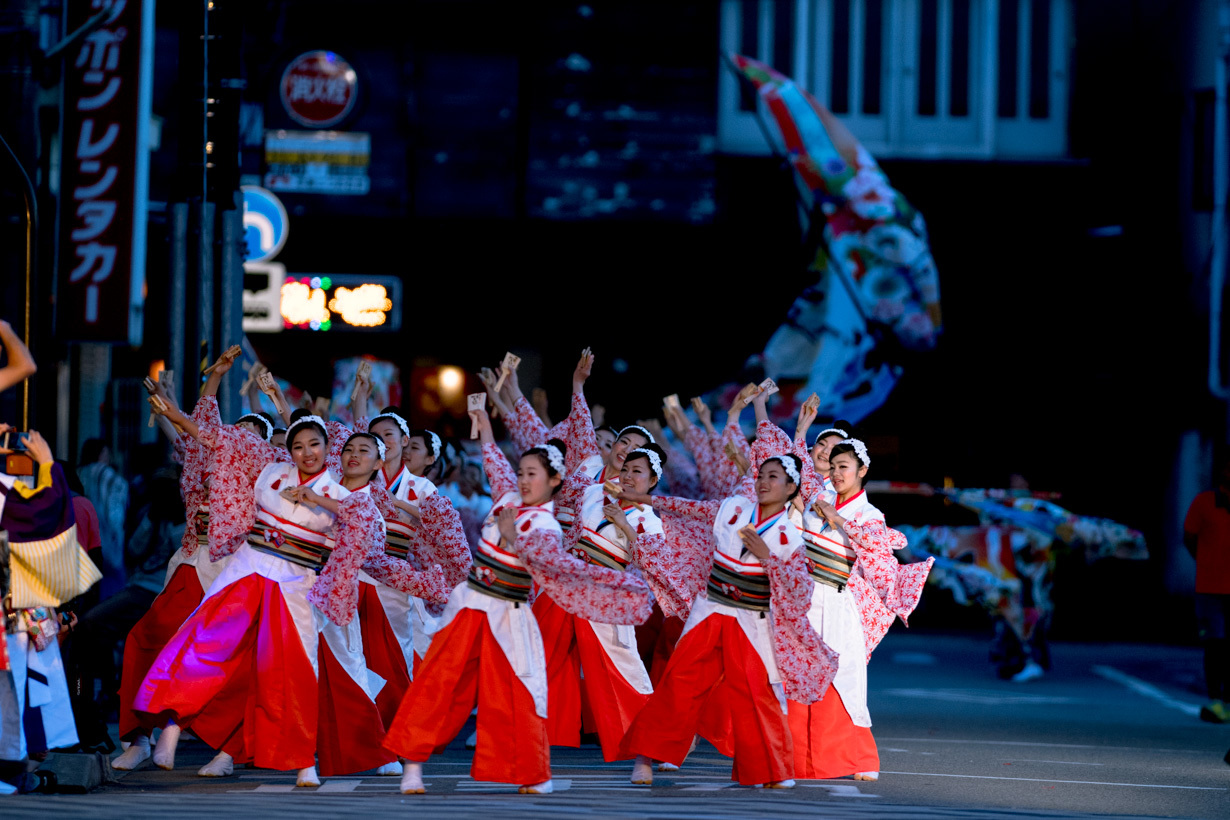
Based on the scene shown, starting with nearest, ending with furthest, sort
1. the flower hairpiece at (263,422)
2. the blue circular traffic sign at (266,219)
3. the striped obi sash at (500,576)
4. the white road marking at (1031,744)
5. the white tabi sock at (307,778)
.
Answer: the white tabi sock at (307,778), the striped obi sash at (500,576), the flower hairpiece at (263,422), the white road marking at (1031,744), the blue circular traffic sign at (266,219)

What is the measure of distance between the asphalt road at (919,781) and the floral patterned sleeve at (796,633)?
1.61 ft

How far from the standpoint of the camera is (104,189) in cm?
1148

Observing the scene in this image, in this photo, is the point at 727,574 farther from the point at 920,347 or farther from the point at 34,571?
the point at 920,347

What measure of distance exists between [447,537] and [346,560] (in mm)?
1163

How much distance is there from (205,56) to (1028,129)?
35.1 feet

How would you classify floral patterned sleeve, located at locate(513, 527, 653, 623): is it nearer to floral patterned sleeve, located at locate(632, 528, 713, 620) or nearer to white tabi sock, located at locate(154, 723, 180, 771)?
floral patterned sleeve, located at locate(632, 528, 713, 620)

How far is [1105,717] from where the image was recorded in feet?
37.3

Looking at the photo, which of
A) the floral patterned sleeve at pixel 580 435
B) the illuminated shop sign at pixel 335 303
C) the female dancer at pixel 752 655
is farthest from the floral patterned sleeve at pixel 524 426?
the illuminated shop sign at pixel 335 303

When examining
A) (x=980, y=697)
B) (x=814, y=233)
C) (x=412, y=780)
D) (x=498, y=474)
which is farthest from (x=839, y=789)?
(x=814, y=233)

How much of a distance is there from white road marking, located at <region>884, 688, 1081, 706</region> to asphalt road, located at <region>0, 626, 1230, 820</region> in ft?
0.05

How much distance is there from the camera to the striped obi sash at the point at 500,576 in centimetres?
750

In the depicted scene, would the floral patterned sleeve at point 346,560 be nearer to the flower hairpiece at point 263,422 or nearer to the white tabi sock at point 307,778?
the white tabi sock at point 307,778

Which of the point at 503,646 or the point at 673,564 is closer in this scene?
the point at 503,646

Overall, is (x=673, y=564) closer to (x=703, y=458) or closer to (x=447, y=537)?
(x=447, y=537)
